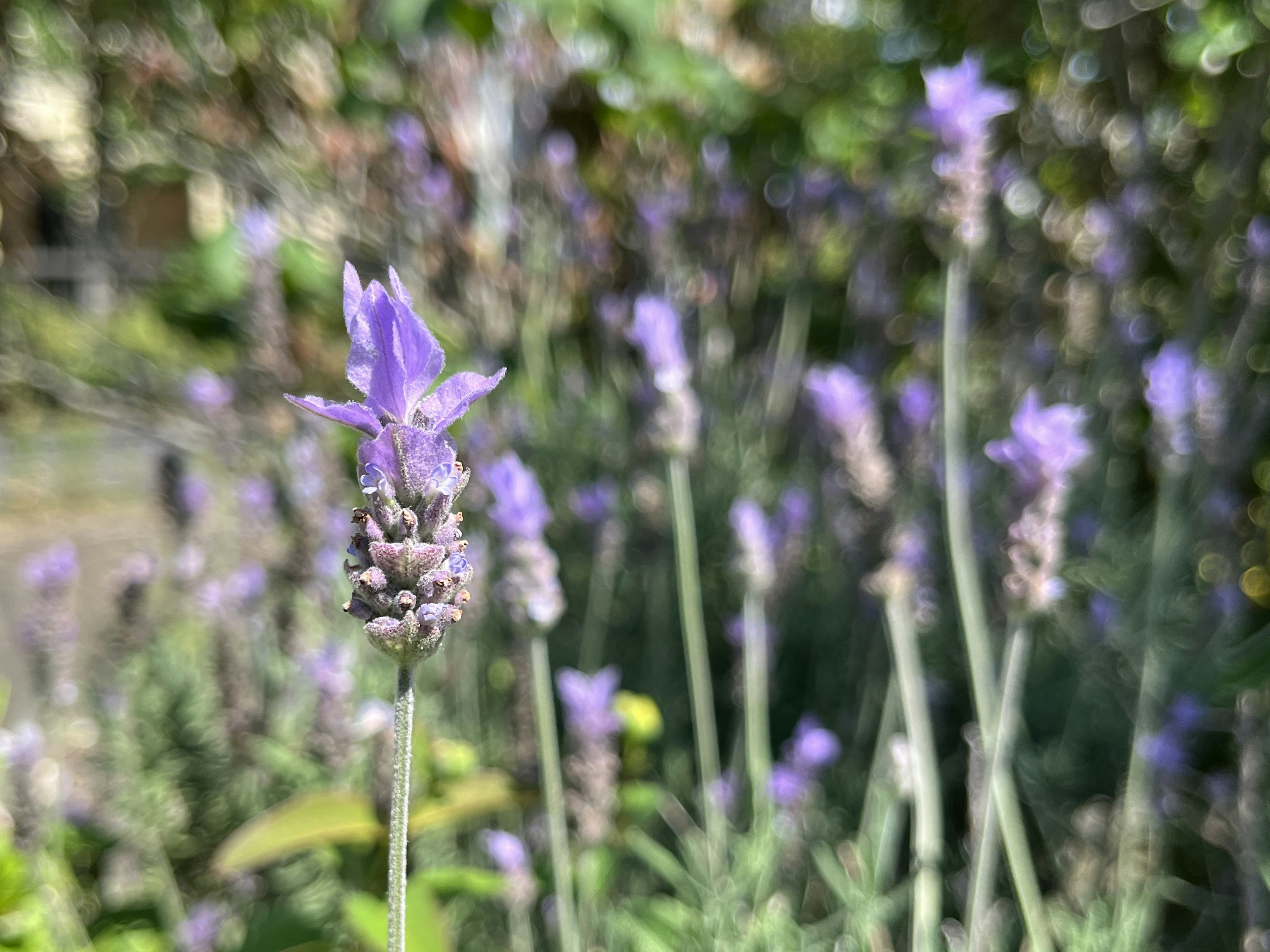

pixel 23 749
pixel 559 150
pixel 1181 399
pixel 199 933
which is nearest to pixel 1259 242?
pixel 1181 399

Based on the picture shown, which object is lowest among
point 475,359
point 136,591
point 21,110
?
point 136,591

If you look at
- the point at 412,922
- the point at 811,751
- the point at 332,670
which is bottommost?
the point at 412,922

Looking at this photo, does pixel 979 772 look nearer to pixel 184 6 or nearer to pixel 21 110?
pixel 184 6

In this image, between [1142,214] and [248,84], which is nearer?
[1142,214]

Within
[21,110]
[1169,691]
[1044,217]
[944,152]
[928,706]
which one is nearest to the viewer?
[944,152]

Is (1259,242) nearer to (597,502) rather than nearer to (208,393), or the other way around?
(597,502)

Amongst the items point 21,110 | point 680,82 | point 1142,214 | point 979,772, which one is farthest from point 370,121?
point 979,772

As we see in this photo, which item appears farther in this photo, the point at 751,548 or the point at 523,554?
the point at 751,548
